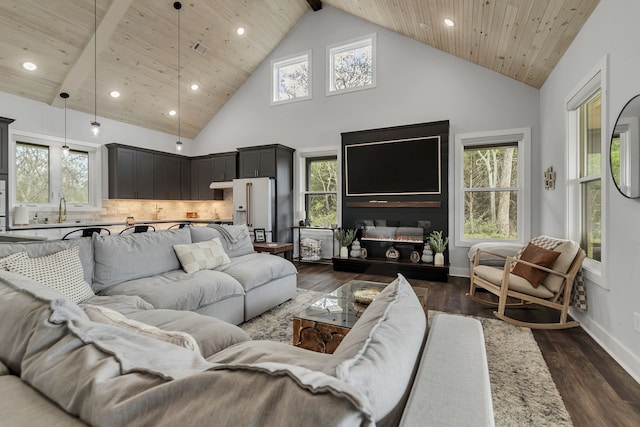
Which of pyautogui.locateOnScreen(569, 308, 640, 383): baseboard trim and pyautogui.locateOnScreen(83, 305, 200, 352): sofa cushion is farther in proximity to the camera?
pyautogui.locateOnScreen(569, 308, 640, 383): baseboard trim

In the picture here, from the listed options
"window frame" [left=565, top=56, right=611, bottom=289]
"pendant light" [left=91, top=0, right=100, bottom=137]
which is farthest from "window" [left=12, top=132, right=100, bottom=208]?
"window frame" [left=565, top=56, right=611, bottom=289]

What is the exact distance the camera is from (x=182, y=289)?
8.21 ft

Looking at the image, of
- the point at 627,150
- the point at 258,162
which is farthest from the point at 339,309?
the point at 258,162

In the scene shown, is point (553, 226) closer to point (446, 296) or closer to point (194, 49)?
point (446, 296)

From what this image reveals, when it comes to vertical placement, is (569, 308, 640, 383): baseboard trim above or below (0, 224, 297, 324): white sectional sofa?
below

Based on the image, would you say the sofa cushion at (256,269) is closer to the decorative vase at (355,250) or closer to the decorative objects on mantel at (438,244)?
the decorative vase at (355,250)

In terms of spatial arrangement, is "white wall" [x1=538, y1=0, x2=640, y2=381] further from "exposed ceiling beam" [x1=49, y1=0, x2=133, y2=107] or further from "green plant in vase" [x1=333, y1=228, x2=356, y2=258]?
"exposed ceiling beam" [x1=49, y1=0, x2=133, y2=107]

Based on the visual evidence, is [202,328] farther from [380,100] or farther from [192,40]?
[192,40]

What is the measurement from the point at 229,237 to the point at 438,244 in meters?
3.18

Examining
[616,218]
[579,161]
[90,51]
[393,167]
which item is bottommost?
[616,218]

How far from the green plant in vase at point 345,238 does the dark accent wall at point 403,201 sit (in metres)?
0.12

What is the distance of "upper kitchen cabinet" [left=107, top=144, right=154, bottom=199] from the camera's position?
6.11m

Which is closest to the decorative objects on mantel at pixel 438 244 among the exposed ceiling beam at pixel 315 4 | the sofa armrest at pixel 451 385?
the sofa armrest at pixel 451 385

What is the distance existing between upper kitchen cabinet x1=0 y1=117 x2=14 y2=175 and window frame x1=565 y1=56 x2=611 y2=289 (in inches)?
284
